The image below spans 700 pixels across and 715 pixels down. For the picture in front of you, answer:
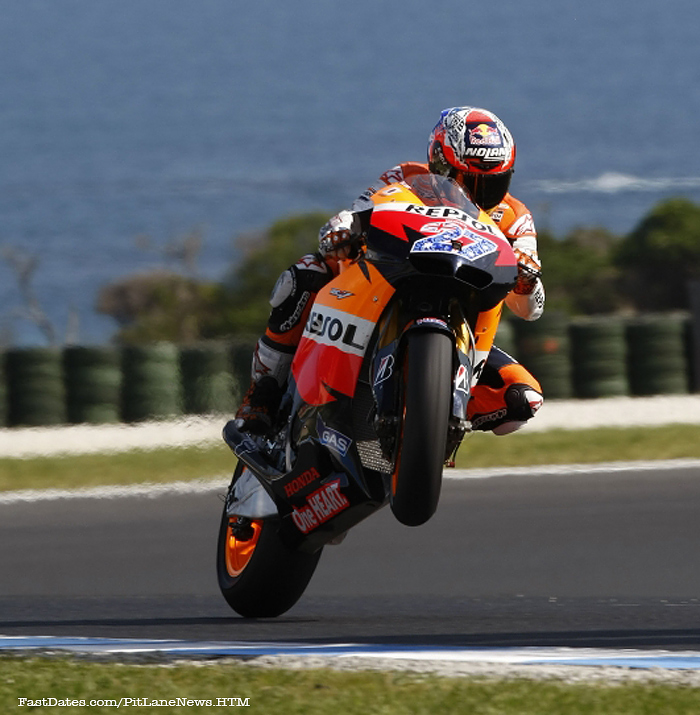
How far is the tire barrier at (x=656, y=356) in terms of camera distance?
1489 centimetres

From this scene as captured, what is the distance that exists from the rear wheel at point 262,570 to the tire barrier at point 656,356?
977cm

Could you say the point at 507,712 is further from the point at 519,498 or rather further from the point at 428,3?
the point at 428,3

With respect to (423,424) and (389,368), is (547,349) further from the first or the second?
(423,424)

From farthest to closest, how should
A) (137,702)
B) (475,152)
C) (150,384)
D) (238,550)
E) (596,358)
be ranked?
1. (596,358)
2. (150,384)
3. (238,550)
4. (475,152)
5. (137,702)

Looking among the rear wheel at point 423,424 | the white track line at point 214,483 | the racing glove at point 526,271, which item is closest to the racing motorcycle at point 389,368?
the rear wheel at point 423,424

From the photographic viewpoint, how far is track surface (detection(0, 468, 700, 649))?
5.16 metres

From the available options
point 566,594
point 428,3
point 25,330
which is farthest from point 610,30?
point 566,594

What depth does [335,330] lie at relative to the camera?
4.78 meters

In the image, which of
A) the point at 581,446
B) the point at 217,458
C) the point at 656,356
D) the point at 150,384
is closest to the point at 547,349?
the point at 656,356

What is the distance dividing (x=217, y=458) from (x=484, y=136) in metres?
7.12

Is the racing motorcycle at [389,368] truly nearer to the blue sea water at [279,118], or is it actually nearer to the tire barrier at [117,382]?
the tire barrier at [117,382]

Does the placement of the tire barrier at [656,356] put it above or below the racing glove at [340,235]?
below

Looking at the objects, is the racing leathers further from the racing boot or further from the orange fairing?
the orange fairing

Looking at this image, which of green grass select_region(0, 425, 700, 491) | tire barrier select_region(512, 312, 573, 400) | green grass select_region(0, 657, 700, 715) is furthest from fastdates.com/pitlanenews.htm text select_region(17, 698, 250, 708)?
tire barrier select_region(512, 312, 573, 400)
